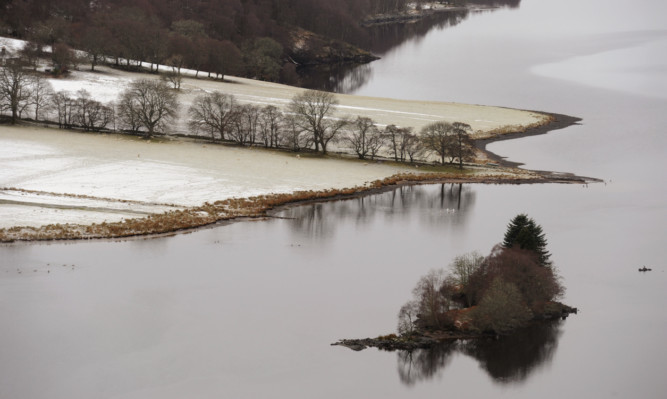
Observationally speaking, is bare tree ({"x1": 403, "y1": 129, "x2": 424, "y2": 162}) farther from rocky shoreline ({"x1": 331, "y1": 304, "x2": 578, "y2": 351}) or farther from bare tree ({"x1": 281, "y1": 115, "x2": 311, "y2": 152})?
rocky shoreline ({"x1": 331, "y1": 304, "x2": 578, "y2": 351})

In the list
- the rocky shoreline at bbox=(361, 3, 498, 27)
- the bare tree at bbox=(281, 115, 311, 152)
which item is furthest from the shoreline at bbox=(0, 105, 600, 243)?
the rocky shoreline at bbox=(361, 3, 498, 27)

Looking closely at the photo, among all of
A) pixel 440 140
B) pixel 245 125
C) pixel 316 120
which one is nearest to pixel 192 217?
pixel 245 125

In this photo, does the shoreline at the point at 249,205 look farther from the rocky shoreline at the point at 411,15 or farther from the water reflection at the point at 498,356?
A: the rocky shoreline at the point at 411,15

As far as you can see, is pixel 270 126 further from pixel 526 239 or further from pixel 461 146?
pixel 526 239

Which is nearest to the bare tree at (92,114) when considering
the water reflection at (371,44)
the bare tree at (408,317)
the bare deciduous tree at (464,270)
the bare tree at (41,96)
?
the bare tree at (41,96)

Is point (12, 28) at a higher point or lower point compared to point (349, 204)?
higher

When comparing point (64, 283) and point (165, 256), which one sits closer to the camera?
point (64, 283)

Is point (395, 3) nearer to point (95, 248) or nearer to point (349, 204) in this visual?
point (349, 204)

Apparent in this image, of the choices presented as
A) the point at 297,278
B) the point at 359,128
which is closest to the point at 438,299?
the point at 297,278
